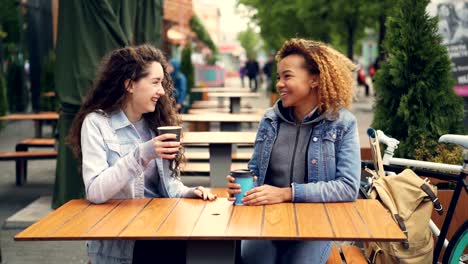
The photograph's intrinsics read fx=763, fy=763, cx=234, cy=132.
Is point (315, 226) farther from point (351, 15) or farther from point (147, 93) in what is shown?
point (351, 15)

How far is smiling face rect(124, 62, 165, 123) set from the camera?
3777mm

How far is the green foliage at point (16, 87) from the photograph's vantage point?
22.2 metres

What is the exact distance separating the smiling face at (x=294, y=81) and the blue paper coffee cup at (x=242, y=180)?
545 millimetres

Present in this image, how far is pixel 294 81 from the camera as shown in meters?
3.73

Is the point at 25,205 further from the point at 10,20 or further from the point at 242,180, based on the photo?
the point at 10,20

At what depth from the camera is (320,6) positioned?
27.7 m

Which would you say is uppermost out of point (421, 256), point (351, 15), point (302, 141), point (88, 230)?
point (351, 15)

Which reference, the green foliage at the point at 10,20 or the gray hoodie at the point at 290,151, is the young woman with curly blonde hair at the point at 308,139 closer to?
the gray hoodie at the point at 290,151

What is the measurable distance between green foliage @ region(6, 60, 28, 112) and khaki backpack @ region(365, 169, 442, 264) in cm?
1958

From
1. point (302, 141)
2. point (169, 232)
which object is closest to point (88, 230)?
point (169, 232)

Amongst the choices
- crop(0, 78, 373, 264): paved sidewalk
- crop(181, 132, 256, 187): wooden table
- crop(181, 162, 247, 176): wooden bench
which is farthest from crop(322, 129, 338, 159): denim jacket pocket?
crop(181, 162, 247, 176): wooden bench

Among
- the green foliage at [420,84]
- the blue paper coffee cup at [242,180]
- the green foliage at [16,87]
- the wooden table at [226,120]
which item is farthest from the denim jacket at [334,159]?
the green foliage at [16,87]

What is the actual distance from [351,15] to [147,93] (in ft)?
83.2

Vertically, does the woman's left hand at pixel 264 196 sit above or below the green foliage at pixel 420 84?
below
